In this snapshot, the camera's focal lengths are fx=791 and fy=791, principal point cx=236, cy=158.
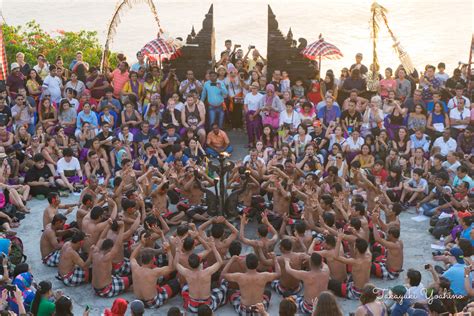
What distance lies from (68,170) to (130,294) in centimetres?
462


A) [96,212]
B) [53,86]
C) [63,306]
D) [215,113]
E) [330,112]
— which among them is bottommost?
[63,306]

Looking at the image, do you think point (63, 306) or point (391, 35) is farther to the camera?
point (391, 35)

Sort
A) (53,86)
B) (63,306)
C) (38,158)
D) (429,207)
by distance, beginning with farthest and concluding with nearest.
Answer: (53,86), (38,158), (429,207), (63,306)

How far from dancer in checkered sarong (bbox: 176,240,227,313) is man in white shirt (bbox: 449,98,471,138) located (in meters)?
7.62

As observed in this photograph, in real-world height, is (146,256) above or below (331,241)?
below

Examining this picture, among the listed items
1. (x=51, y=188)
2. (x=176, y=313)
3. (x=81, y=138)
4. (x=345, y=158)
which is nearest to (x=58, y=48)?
(x=81, y=138)

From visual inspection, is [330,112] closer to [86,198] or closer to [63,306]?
[86,198]

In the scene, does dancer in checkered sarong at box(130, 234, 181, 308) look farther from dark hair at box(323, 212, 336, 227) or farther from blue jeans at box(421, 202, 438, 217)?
blue jeans at box(421, 202, 438, 217)

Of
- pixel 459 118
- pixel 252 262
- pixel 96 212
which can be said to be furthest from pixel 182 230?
pixel 459 118

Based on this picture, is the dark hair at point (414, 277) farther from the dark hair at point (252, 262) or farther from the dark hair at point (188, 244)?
the dark hair at point (188, 244)

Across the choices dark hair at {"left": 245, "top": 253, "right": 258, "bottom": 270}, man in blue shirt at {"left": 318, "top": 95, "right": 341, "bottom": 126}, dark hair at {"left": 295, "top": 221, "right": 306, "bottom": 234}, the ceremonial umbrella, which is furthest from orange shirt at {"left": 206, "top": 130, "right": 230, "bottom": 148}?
dark hair at {"left": 245, "top": 253, "right": 258, "bottom": 270}

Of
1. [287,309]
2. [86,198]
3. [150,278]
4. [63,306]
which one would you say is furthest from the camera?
[86,198]

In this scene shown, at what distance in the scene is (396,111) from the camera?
17.1 meters

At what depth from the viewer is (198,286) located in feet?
36.5
